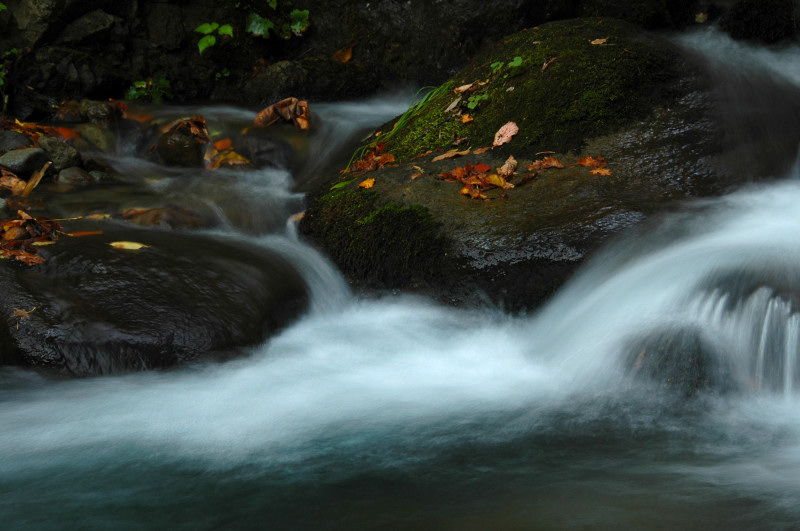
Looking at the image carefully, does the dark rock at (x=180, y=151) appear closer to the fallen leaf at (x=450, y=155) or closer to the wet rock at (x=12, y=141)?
the wet rock at (x=12, y=141)

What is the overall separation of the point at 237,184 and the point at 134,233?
5.72 feet

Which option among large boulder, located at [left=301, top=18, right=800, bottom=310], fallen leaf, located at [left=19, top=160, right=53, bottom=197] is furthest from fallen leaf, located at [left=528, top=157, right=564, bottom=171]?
fallen leaf, located at [left=19, top=160, right=53, bottom=197]

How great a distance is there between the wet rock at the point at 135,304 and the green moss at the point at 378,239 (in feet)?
1.49

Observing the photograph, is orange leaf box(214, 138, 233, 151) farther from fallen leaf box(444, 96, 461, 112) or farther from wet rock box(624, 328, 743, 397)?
wet rock box(624, 328, 743, 397)

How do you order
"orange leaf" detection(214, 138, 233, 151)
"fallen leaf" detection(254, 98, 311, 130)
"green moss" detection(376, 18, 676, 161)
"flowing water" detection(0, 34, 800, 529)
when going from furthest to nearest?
"fallen leaf" detection(254, 98, 311, 130) < "orange leaf" detection(214, 138, 233, 151) < "green moss" detection(376, 18, 676, 161) < "flowing water" detection(0, 34, 800, 529)

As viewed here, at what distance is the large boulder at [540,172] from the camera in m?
4.03

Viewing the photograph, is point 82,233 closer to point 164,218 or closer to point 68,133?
point 164,218

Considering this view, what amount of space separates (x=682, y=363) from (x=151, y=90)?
25.4ft

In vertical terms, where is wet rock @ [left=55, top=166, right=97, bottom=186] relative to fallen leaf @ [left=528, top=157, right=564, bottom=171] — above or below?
above

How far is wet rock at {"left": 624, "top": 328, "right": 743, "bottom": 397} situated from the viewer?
290 centimetres

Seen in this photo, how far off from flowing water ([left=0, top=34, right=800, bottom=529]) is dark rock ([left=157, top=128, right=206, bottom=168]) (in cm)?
321

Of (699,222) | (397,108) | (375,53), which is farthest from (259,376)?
(375,53)

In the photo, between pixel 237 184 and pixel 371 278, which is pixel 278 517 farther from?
pixel 237 184

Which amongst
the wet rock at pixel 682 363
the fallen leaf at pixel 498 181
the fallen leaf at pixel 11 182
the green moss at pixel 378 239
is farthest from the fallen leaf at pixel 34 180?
the wet rock at pixel 682 363
